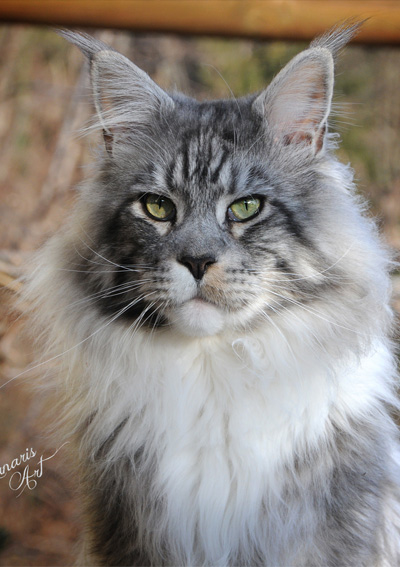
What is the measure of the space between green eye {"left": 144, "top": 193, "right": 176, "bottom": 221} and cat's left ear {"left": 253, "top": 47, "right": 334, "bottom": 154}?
30 cm

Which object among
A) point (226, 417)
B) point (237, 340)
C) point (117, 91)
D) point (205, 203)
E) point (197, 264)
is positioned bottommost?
point (226, 417)

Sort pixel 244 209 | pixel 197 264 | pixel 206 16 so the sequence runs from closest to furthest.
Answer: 1. pixel 197 264
2. pixel 244 209
3. pixel 206 16

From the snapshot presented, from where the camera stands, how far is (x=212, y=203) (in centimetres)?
127

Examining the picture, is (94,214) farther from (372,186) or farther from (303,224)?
(372,186)

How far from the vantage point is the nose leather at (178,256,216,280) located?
1174 mm

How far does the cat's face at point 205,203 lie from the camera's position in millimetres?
1225

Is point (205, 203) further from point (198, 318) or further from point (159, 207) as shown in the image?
point (198, 318)

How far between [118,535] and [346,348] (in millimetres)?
688

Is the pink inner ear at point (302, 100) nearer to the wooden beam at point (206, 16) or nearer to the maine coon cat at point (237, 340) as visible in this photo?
the maine coon cat at point (237, 340)

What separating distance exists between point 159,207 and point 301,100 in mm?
403

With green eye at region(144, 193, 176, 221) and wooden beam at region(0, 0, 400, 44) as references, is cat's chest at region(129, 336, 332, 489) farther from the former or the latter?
wooden beam at region(0, 0, 400, 44)
